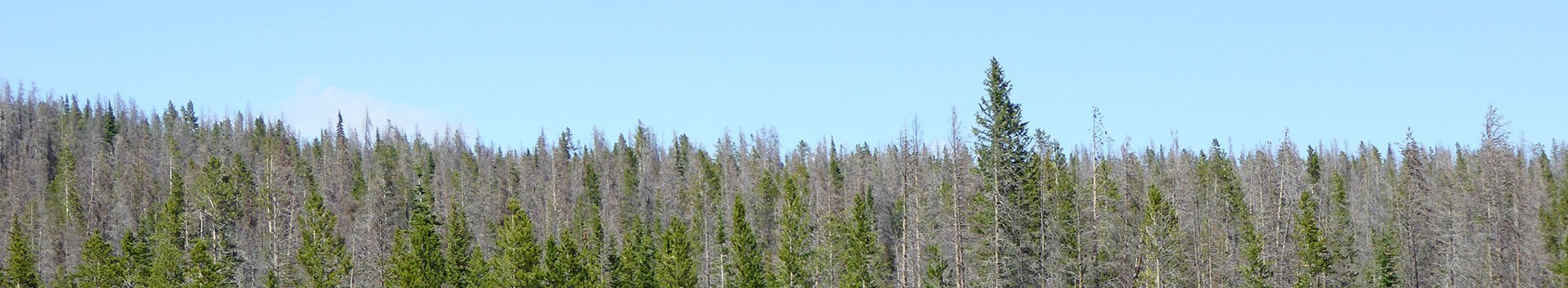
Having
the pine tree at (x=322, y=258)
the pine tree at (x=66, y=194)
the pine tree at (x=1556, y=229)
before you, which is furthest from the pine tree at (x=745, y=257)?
the pine tree at (x=66, y=194)

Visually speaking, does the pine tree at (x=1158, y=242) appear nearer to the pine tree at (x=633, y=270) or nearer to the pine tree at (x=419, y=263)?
the pine tree at (x=633, y=270)

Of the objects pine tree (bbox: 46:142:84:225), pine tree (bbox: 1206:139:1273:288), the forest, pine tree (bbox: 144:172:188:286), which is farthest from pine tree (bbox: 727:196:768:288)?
pine tree (bbox: 46:142:84:225)

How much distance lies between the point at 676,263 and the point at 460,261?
552 inches

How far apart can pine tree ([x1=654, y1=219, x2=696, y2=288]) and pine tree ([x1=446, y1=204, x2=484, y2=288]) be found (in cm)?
968

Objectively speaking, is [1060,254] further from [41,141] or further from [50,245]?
[41,141]

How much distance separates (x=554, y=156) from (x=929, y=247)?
301ft

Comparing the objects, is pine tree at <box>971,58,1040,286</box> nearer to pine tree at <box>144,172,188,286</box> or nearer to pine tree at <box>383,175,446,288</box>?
pine tree at <box>383,175,446,288</box>

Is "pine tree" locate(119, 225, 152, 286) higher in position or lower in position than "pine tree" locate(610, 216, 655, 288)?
higher

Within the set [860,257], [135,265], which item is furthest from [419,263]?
[860,257]

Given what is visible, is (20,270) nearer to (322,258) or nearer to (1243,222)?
(322,258)

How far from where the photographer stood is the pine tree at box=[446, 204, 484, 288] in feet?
206

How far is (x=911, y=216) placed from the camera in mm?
57031

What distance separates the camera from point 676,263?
186 ft

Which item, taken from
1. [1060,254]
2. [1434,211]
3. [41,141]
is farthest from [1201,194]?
[41,141]
